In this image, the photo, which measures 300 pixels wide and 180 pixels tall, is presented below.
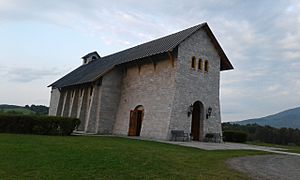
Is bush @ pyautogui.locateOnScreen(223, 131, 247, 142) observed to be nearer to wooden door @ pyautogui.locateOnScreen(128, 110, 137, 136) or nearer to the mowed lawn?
wooden door @ pyautogui.locateOnScreen(128, 110, 137, 136)

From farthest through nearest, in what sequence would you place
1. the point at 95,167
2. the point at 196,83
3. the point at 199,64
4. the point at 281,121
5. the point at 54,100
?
the point at 281,121 < the point at 54,100 < the point at 199,64 < the point at 196,83 < the point at 95,167

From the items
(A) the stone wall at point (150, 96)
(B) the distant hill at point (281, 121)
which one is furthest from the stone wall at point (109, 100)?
(B) the distant hill at point (281, 121)

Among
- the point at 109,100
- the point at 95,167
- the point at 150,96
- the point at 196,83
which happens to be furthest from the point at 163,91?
the point at 95,167

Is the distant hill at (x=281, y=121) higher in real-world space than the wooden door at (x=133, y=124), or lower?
higher

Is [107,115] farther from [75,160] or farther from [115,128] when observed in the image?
[75,160]

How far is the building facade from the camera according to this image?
20.3m

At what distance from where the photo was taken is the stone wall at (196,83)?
2017 cm

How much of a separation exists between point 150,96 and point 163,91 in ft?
5.05

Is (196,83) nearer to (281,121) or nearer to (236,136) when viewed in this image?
(236,136)

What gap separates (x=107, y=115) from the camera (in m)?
25.1

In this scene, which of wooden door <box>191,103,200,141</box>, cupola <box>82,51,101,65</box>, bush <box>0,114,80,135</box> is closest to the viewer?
bush <box>0,114,80,135</box>

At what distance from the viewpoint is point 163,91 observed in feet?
68.7

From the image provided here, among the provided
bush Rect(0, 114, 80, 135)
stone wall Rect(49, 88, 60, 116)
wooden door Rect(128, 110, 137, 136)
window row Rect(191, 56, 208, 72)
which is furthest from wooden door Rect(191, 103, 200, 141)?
stone wall Rect(49, 88, 60, 116)

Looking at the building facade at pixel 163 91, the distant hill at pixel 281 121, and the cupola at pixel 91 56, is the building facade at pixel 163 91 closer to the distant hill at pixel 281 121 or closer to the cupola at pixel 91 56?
the cupola at pixel 91 56
